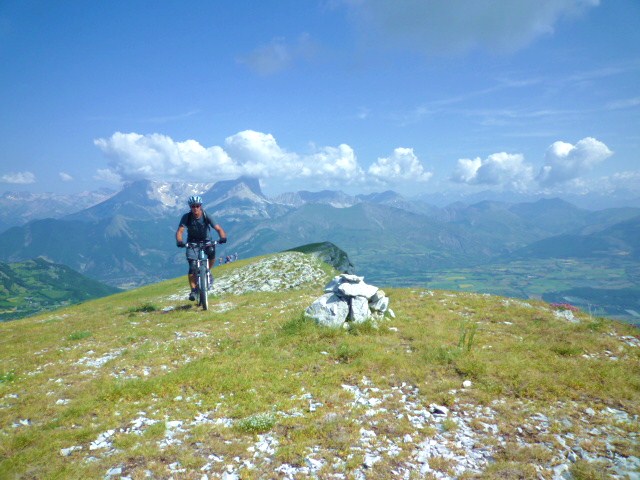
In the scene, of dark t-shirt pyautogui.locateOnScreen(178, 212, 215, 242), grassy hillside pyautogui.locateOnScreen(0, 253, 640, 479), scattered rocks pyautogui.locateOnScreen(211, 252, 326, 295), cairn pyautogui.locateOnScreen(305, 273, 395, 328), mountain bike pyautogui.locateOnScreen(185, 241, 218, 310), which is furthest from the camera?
scattered rocks pyautogui.locateOnScreen(211, 252, 326, 295)

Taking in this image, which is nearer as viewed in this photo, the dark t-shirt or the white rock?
the white rock

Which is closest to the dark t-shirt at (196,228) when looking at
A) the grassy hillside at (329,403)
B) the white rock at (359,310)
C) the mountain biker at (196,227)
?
the mountain biker at (196,227)

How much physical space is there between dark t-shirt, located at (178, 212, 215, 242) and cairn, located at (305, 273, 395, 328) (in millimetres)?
7689

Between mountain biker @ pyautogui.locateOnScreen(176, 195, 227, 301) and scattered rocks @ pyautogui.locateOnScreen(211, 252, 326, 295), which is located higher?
mountain biker @ pyautogui.locateOnScreen(176, 195, 227, 301)

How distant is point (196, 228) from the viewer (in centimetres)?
1844

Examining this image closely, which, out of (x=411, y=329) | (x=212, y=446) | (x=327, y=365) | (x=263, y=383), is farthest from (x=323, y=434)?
(x=411, y=329)

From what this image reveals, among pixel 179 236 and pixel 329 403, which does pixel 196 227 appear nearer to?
pixel 179 236

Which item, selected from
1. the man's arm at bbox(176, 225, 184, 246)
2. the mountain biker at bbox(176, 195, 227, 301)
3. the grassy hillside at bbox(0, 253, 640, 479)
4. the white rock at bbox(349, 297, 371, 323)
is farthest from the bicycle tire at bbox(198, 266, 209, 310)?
the white rock at bbox(349, 297, 371, 323)

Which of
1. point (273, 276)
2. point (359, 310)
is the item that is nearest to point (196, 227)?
point (359, 310)

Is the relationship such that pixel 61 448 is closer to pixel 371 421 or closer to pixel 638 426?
pixel 371 421

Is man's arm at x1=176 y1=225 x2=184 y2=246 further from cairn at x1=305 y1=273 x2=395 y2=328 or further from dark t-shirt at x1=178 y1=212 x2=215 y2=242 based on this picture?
cairn at x1=305 y1=273 x2=395 y2=328

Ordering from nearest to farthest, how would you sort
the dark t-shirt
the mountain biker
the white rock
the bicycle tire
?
the white rock
the mountain biker
the dark t-shirt
the bicycle tire

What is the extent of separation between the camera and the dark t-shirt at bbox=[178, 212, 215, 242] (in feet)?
60.1

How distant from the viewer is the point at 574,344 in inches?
484
